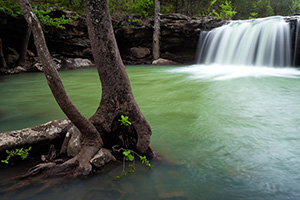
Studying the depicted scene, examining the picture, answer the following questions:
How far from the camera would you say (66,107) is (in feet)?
8.16

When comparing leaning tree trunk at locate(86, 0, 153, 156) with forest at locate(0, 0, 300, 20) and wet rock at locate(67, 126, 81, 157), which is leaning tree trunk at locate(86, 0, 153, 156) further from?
forest at locate(0, 0, 300, 20)

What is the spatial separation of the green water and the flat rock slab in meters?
0.77

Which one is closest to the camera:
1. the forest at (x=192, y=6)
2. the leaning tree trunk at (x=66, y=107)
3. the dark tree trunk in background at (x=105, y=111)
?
the leaning tree trunk at (x=66, y=107)

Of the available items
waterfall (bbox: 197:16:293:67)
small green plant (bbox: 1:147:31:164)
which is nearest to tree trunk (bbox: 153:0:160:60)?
waterfall (bbox: 197:16:293:67)

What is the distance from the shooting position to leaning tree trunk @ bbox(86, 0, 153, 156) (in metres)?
2.79

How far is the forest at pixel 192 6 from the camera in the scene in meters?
18.6

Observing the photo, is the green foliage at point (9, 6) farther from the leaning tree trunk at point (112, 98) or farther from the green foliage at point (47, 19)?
the leaning tree trunk at point (112, 98)

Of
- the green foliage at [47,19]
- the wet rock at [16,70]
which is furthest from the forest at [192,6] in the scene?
the wet rock at [16,70]

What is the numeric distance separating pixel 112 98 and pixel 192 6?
26.8 m

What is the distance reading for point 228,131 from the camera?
4027mm

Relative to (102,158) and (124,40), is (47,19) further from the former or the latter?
(102,158)

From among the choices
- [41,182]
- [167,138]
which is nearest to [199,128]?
[167,138]

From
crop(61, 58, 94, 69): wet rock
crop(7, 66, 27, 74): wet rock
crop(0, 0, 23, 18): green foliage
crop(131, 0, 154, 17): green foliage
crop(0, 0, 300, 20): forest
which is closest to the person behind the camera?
crop(0, 0, 23, 18): green foliage

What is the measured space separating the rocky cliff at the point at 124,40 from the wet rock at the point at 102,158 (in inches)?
541
